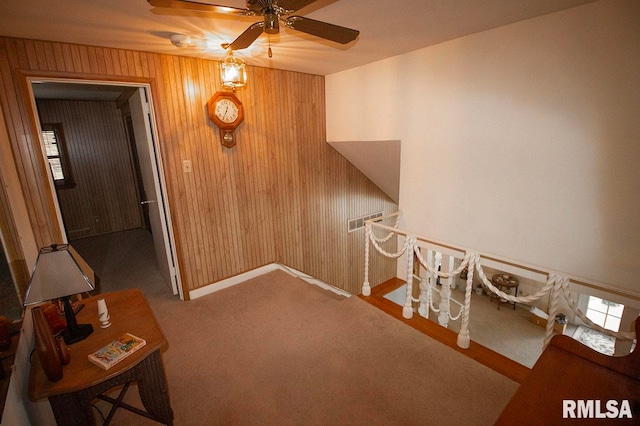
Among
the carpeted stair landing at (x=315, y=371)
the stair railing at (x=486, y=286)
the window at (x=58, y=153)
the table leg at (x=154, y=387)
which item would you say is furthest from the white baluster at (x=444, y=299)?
the window at (x=58, y=153)

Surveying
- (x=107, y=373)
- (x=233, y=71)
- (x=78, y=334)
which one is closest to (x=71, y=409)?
(x=107, y=373)

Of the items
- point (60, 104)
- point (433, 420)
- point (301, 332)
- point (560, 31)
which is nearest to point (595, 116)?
point (560, 31)

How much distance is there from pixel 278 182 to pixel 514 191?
8.38 ft

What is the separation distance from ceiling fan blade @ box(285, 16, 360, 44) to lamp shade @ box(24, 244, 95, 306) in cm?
157

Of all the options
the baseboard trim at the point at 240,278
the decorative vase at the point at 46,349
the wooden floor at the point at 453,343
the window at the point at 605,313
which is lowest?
the window at the point at 605,313

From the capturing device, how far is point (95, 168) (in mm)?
5543

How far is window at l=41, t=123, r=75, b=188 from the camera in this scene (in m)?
5.09

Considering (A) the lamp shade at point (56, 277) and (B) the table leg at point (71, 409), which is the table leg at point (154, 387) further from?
(A) the lamp shade at point (56, 277)

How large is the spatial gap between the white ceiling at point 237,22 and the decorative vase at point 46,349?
171 centimetres

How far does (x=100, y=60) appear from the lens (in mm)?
2432

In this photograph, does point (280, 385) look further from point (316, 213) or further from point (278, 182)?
point (316, 213)

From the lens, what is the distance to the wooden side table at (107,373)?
49.6 inches

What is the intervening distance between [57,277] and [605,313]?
10.2m

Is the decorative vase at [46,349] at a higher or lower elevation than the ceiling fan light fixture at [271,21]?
lower
